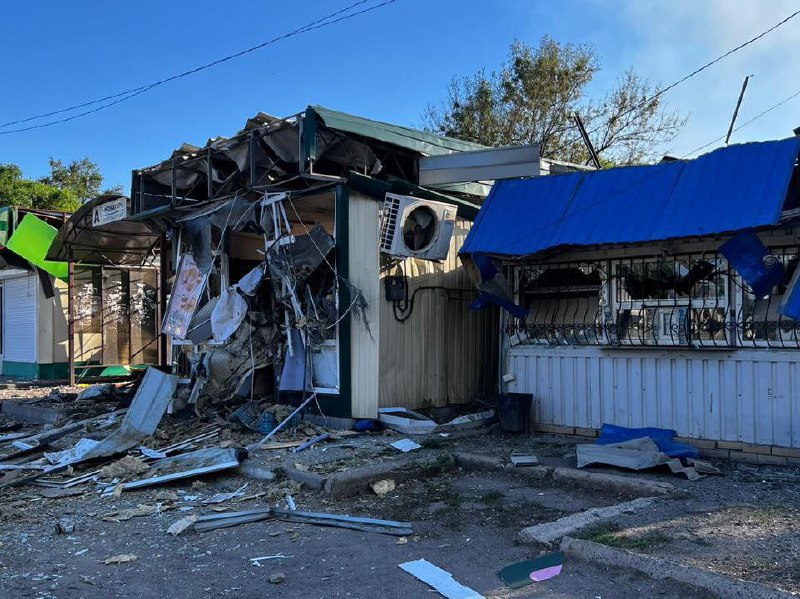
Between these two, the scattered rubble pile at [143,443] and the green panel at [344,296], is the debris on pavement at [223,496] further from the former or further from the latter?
the green panel at [344,296]

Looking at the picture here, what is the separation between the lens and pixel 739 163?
702cm

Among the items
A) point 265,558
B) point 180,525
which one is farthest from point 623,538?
point 180,525

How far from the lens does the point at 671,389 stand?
24.6ft

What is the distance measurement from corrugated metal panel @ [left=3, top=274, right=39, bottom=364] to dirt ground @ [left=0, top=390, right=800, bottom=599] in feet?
34.5

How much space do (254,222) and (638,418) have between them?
5.95 m

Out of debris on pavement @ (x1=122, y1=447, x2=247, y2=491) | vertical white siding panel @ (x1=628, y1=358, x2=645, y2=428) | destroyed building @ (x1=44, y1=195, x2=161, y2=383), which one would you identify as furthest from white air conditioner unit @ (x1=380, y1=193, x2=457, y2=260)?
destroyed building @ (x1=44, y1=195, x2=161, y2=383)

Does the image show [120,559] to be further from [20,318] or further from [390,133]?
[20,318]

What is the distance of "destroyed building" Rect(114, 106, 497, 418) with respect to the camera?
8984 millimetres

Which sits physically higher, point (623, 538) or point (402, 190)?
point (402, 190)

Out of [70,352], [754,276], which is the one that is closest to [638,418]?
[754,276]

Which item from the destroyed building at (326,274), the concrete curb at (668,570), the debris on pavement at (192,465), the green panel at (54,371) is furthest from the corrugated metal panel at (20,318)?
the concrete curb at (668,570)

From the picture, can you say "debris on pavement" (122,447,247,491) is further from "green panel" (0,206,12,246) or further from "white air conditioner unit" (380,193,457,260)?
"green panel" (0,206,12,246)

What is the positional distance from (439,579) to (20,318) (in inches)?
625

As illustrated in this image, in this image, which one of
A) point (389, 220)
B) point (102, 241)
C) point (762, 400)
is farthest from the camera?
point (102, 241)
